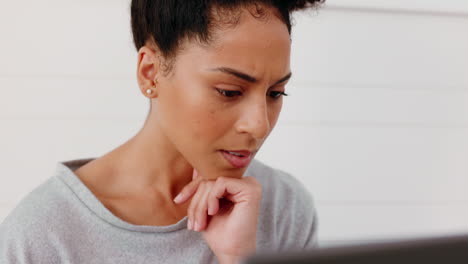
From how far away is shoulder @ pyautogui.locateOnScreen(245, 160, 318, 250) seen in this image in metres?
1.22

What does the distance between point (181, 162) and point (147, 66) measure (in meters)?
0.23

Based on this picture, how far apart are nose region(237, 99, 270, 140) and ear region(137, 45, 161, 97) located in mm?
185

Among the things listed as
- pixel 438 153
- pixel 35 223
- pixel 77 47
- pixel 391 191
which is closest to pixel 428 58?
pixel 438 153

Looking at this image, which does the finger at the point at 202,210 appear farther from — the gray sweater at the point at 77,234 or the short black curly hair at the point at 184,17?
the short black curly hair at the point at 184,17

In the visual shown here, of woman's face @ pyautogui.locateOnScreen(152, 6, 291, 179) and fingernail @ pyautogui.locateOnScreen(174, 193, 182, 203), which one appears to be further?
fingernail @ pyautogui.locateOnScreen(174, 193, 182, 203)

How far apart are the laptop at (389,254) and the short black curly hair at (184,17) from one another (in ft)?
2.00

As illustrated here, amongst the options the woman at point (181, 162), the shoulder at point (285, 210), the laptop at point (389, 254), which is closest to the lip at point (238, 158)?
the woman at point (181, 162)

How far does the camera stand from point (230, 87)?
0.90 m

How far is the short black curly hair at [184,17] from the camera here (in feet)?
3.00

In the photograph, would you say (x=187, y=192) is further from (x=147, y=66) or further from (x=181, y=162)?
(x=147, y=66)

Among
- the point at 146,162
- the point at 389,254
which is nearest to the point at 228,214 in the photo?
the point at 146,162

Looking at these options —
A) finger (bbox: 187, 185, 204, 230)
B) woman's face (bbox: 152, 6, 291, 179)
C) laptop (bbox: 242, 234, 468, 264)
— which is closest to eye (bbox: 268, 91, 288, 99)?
woman's face (bbox: 152, 6, 291, 179)

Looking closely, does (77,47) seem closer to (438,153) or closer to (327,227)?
(327,227)

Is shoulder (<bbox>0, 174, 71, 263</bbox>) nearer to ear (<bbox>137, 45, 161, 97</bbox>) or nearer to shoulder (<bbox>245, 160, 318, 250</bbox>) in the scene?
Answer: ear (<bbox>137, 45, 161, 97</bbox>)
